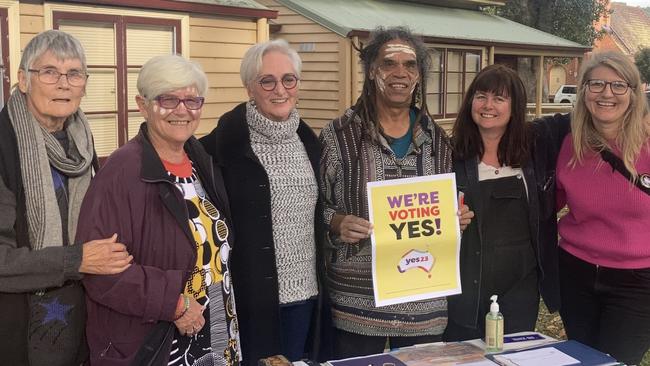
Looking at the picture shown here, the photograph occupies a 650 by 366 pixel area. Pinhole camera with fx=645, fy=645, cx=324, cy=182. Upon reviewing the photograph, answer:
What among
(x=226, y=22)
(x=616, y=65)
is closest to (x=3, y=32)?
(x=226, y=22)

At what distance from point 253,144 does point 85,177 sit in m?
0.76

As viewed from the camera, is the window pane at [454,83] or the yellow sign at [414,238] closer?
the yellow sign at [414,238]

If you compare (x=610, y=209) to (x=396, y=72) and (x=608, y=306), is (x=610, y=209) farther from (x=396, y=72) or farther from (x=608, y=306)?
(x=396, y=72)

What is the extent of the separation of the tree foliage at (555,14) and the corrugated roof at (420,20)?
249 inches

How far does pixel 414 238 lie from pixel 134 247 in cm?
120

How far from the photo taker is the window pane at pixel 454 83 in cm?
1478

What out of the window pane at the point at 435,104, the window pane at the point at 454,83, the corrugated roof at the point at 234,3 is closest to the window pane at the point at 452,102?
the window pane at the point at 454,83

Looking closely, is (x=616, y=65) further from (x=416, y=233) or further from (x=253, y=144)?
(x=253, y=144)

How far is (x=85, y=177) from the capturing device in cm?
248

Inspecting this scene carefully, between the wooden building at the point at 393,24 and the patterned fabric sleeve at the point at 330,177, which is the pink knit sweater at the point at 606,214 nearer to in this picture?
the patterned fabric sleeve at the point at 330,177

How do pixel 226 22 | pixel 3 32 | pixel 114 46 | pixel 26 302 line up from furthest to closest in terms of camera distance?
pixel 226 22 < pixel 114 46 < pixel 3 32 < pixel 26 302

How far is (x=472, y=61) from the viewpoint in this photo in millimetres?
15211

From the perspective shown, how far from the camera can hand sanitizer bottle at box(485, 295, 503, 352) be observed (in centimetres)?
262

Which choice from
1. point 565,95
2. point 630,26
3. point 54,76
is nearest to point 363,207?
point 54,76
